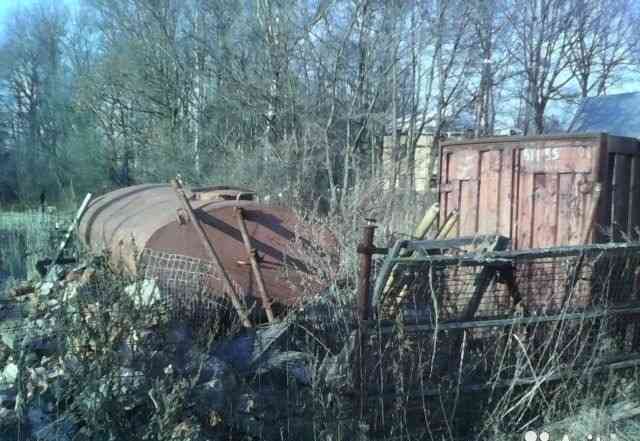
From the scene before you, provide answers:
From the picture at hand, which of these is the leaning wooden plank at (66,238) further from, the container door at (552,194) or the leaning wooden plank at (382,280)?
the container door at (552,194)

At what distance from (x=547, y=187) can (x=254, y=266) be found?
9.88 feet

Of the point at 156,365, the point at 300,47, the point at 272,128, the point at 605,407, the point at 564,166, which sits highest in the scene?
the point at 300,47

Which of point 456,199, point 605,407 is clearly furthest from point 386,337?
point 456,199

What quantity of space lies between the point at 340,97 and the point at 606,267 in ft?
45.8

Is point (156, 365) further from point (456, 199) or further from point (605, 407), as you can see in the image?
point (456, 199)

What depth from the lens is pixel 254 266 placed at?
5.88 meters

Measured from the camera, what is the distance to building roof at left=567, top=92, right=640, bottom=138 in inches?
993

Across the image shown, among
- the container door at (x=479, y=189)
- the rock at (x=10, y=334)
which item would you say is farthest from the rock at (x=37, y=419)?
the container door at (x=479, y=189)

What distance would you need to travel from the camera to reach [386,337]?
361 centimetres

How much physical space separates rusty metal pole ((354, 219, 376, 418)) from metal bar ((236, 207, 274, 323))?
6.14 ft

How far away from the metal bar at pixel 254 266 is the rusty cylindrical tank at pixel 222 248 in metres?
0.08

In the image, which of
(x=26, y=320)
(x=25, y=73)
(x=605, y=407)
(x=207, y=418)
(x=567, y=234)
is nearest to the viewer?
(x=207, y=418)

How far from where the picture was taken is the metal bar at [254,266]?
558 centimetres

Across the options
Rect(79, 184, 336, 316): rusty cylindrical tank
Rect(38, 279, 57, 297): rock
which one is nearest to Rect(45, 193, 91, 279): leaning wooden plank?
Rect(79, 184, 336, 316): rusty cylindrical tank
